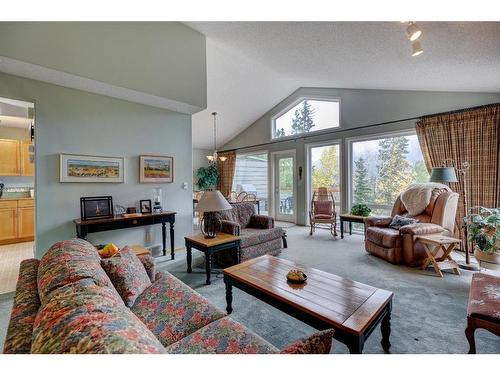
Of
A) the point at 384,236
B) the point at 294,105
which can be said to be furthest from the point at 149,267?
the point at 294,105

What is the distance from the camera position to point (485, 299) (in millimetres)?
1556

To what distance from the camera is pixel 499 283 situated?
1741 mm

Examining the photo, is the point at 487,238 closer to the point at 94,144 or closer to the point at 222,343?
the point at 222,343

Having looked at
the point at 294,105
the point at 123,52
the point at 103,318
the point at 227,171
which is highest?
the point at 294,105

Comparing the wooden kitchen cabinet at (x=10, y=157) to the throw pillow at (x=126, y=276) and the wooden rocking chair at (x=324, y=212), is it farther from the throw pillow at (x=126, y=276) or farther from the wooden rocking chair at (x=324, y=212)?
the wooden rocking chair at (x=324, y=212)

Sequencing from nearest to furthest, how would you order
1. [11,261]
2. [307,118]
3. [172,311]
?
[172,311], [11,261], [307,118]

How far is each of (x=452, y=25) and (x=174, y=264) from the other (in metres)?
4.11

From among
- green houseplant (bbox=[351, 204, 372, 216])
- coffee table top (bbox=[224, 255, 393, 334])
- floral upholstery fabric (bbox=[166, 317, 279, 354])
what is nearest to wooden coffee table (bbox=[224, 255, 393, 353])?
coffee table top (bbox=[224, 255, 393, 334])

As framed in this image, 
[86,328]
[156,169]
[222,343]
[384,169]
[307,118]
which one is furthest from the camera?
[307,118]

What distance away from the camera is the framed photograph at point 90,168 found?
3.02 metres

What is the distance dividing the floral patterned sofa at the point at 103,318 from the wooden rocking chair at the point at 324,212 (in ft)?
12.5

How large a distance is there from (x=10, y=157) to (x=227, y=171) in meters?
5.25
